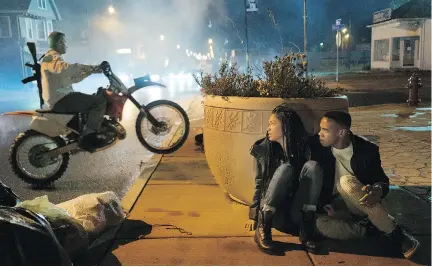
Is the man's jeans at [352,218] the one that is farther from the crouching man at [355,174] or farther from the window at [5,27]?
the window at [5,27]

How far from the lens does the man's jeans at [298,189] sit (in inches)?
127

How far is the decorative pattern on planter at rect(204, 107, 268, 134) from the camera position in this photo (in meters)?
3.87

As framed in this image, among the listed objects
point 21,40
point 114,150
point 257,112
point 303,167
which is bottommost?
point 114,150

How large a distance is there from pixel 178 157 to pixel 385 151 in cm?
334

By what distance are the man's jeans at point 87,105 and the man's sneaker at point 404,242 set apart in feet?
13.0

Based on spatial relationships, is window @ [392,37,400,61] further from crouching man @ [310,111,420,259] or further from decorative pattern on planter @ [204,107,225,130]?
crouching man @ [310,111,420,259]

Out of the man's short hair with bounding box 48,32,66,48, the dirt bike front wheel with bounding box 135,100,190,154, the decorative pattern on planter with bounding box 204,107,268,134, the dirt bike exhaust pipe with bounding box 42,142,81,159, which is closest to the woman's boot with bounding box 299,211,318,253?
the decorative pattern on planter with bounding box 204,107,268,134

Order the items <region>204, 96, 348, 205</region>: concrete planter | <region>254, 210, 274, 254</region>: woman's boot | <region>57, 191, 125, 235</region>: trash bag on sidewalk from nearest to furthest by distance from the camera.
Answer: <region>254, 210, 274, 254</region>: woman's boot, <region>57, 191, 125, 235</region>: trash bag on sidewalk, <region>204, 96, 348, 205</region>: concrete planter

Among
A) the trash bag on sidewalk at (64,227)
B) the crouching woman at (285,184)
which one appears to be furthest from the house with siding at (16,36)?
the crouching woman at (285,184)

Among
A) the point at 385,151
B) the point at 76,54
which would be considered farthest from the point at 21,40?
the point at 385,151

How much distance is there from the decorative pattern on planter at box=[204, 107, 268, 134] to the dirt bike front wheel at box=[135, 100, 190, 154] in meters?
1.88

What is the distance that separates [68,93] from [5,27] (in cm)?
3429

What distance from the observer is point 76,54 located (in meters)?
53.5

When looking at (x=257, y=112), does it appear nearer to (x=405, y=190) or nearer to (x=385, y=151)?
(x=405, y=190)
